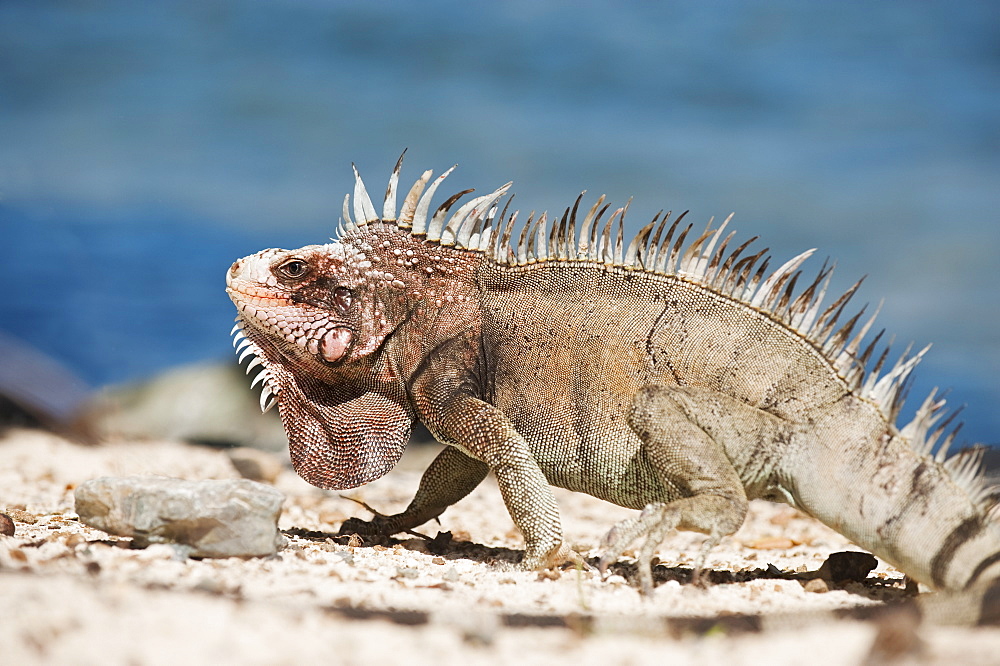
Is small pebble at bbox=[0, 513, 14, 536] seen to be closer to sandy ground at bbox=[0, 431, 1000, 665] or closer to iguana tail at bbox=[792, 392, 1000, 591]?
sandy ground at bbox=[0, 431, 1000, 665]

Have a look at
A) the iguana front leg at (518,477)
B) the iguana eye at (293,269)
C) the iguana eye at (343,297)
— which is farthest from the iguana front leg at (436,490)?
the iguana eye at (293,269)

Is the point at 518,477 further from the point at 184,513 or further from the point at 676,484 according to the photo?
the point at 184,513

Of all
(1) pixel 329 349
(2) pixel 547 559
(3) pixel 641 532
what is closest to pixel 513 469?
(2) pixel 547 559

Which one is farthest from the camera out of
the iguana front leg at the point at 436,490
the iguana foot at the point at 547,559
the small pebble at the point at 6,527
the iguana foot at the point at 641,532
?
the iguana front leg at the point at 436,490

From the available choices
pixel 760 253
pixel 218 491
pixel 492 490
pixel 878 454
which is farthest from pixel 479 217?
pixel 492 490

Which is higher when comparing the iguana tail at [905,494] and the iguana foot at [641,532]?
the iguana tail at [905,494]

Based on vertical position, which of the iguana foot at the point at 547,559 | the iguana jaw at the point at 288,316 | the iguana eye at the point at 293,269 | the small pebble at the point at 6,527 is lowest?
the small pebble at the point at 6,527

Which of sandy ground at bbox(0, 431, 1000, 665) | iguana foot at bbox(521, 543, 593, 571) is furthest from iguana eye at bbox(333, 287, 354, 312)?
iguana foot at bbox(521, 543, 593, 571)

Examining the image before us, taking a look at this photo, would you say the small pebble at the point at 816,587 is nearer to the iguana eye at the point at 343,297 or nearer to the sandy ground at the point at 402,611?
the sandy ground at the point at 402,611
